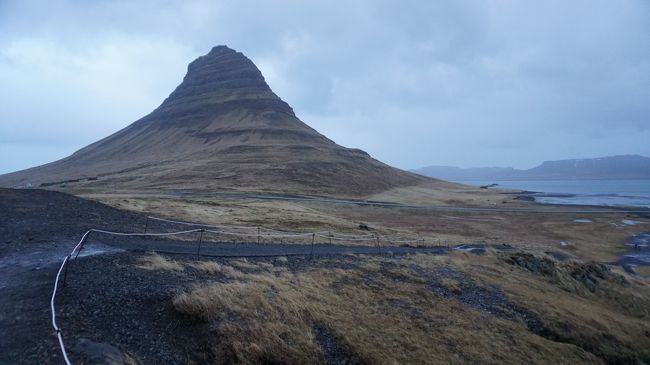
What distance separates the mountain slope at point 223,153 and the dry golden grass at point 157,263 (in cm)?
6056

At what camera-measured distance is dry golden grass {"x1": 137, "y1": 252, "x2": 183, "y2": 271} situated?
13469 millimetres

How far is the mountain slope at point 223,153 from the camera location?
8894 centimetres

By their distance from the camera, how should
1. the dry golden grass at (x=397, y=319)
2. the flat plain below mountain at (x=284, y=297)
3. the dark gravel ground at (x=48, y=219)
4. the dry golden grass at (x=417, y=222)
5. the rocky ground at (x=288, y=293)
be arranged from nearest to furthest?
the rocky ground at (x=288, y=293) → the flat plain below mountain at (x=284, y=297) → the dry golden grass at (x=397, y=319) → the dark gravel ground at (x=48, y=219) → the dry golden grass at (x=417, y=222)

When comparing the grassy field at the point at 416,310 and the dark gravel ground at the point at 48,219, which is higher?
the dark gravel ground at the point at 48,219

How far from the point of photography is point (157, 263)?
45.8ft

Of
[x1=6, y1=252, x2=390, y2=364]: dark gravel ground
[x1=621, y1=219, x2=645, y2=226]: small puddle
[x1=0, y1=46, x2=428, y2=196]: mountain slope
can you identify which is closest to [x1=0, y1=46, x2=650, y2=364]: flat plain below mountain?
[x1=6, y1=252, x2=390, y2=364]: dark gravel ground

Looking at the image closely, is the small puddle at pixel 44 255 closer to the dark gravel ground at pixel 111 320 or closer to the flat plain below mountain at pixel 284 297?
the flat plain below mountain at pixel 284 297

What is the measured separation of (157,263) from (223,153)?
355 ft

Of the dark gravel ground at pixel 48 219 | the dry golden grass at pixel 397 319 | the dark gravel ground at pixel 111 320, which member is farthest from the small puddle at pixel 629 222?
the dark gravel ground at pixel 48 219

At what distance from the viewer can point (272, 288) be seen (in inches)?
547

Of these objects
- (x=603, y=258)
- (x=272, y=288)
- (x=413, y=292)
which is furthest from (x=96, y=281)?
(x=603, y=258)

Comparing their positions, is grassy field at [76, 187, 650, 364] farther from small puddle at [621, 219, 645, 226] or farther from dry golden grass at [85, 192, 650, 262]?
small puddle at [621, 219, 645, 226]

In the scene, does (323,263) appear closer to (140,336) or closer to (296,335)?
(296,335)

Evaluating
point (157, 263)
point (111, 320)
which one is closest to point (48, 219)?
point (157, 263)
